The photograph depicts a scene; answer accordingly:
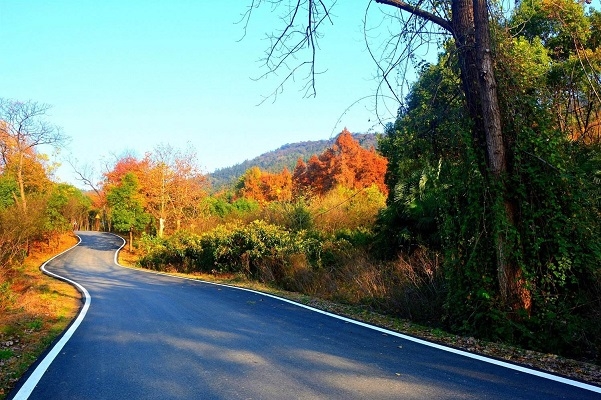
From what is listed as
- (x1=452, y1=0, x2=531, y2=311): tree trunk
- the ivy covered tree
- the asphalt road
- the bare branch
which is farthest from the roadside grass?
the bare branch

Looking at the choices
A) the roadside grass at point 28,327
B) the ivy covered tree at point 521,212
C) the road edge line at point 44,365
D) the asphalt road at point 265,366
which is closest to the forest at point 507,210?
the ivy covered tree at point 521,212

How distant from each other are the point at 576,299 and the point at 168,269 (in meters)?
32.0

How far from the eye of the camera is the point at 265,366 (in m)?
5.53

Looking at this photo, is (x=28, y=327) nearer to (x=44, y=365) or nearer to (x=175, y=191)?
(x=44, y=365)

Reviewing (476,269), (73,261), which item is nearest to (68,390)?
(476,269)

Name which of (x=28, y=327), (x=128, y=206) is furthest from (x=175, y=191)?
(x=28, y=327)

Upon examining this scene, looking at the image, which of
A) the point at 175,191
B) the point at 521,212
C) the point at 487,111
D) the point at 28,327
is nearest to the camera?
the point at 521,212

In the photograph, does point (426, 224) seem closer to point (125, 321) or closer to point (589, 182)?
point (589, 182)

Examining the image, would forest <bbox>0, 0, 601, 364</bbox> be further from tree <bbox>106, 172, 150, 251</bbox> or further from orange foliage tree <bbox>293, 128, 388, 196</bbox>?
tree <bbox>106, 172, 150, 251</bbox>

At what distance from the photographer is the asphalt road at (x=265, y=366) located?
14.8 ft

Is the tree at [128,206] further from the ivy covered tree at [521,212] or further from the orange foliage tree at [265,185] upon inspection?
the ivy covered tree at [521,212]

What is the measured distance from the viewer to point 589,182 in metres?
7.09

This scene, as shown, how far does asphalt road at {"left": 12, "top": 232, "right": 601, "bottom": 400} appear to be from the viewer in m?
4.52

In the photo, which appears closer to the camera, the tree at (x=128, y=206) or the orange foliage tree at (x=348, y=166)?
the orange foliage tree at (x=348, y=166)
